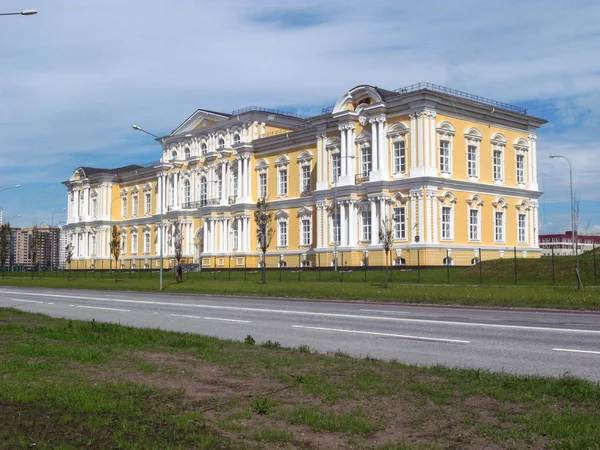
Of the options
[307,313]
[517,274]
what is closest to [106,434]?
[307,313]

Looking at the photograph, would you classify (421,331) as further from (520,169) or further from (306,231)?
(520,169)

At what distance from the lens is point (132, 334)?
13688 millimetres

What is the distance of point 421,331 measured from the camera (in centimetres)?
1598

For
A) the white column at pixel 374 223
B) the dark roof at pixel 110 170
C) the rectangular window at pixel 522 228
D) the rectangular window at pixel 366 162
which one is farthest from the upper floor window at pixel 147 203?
the rectangular window at pixel 522 228

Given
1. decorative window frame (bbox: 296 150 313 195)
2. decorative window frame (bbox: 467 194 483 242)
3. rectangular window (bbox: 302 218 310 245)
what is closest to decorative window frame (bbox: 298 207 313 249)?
rectangular window (bbox: 302 218 310 245)

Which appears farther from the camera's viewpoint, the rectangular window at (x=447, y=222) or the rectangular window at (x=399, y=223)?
the rectangular window at (x=399, y=223)

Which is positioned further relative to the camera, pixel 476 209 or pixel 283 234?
pixel 283 234

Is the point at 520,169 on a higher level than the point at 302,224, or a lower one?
higher

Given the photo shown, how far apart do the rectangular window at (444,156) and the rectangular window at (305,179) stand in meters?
15.0

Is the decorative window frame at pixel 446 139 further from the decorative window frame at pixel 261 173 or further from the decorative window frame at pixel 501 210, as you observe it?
the decorative window frame at pixel 261 173

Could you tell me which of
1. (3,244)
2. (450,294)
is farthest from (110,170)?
(450,294)

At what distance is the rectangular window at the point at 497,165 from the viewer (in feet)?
192

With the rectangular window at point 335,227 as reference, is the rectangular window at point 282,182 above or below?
above

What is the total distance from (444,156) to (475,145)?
4077 millimetres
